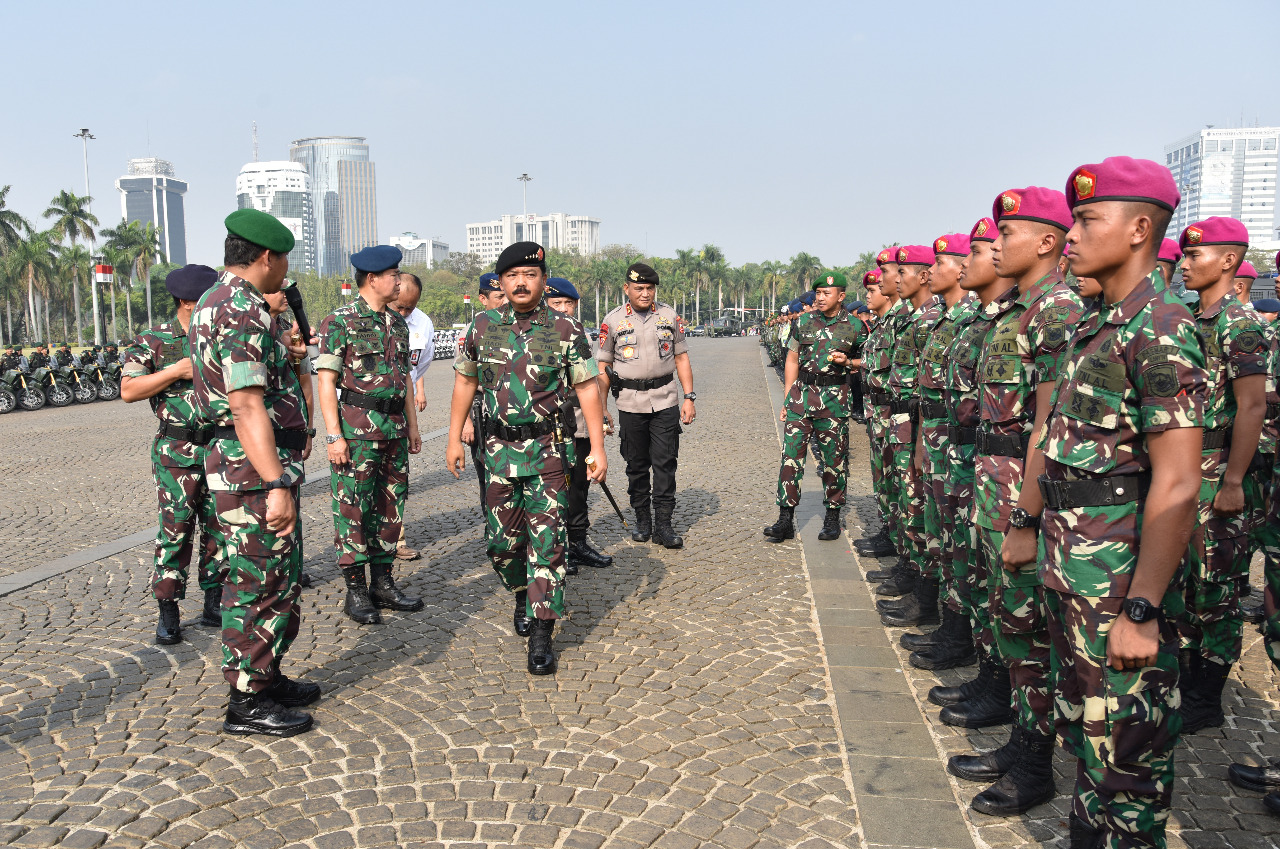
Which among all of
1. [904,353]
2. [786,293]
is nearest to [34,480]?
[904,353]

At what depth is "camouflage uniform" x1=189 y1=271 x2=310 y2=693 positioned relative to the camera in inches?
139

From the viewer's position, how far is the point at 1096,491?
94.2 inches

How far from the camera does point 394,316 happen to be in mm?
5336

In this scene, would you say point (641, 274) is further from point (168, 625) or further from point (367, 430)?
point (168, 625)

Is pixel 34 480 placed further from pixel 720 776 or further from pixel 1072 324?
pixel 1072 324

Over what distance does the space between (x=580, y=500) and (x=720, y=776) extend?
10.4ft

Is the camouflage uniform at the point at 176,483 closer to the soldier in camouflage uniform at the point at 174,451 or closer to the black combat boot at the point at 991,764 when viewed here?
the soldier in camouflage uniform at the point at 174,451

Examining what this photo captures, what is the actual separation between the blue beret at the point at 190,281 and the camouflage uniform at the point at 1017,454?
391 cm

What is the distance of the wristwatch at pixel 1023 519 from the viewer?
2791mm

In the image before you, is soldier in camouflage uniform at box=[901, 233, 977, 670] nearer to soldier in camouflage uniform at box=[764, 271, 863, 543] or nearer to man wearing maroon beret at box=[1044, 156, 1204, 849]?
man wearing maroon beret at box=[1044, 156, 1204, 849]

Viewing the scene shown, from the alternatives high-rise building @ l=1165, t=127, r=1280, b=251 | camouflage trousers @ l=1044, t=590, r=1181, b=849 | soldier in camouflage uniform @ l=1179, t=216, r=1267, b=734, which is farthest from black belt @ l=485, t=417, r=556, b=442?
high-rise building @ l=1165, t=127, r=1280, b=251

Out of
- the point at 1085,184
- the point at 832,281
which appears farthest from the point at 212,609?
the point at 832,281

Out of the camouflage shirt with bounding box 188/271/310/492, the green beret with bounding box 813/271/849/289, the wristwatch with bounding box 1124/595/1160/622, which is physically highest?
the green beret with bounding box 813/271/849/289

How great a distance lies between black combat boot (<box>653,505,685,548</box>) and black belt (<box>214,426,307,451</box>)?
3297 millimetres
